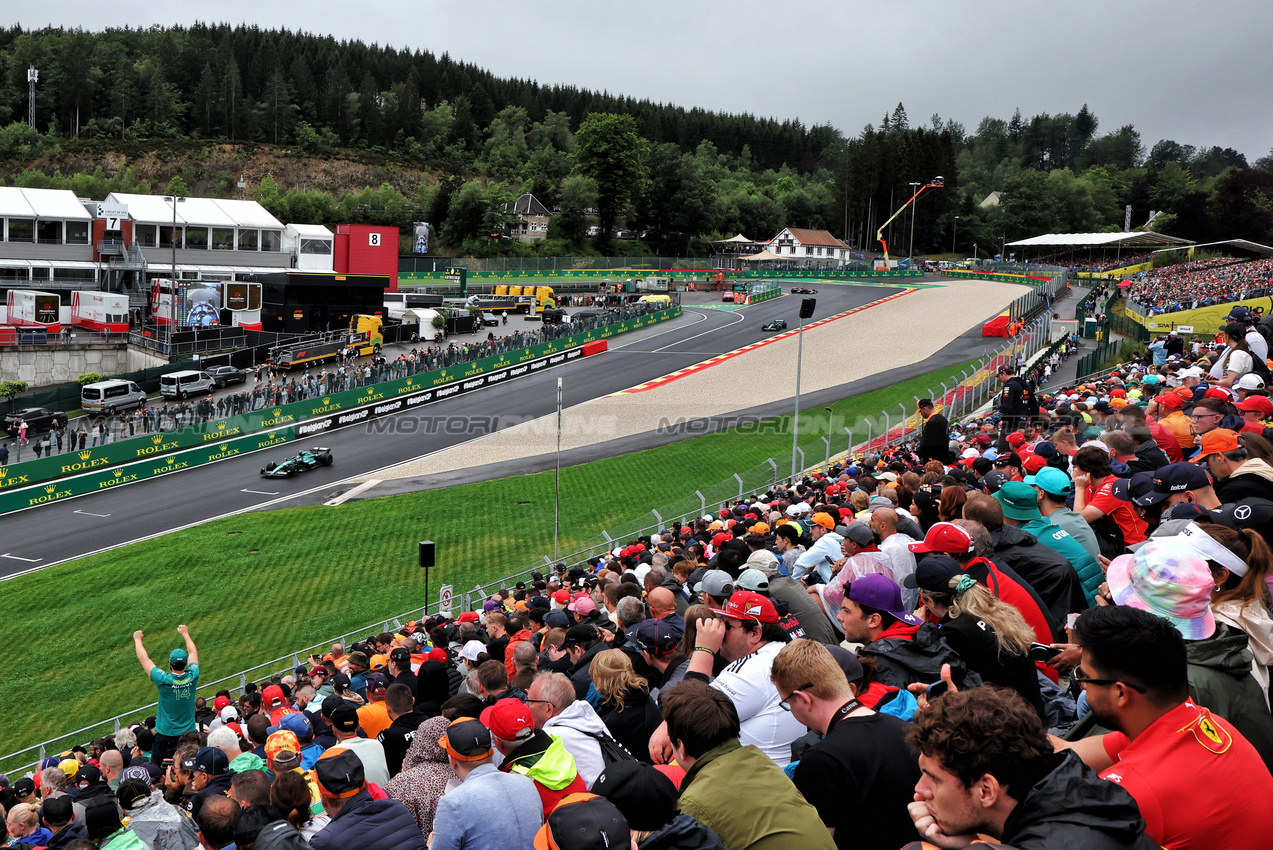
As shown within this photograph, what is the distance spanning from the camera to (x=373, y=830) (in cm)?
440

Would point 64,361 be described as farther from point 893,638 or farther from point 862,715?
point 862,715

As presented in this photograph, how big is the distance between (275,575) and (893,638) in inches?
858

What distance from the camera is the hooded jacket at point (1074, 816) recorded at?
9.32 ft

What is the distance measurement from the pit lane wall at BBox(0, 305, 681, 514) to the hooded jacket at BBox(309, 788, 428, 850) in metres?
29.8

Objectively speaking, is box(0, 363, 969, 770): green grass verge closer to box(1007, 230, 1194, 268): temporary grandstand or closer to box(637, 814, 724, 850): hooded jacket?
box(637, 814, 724, 850): hooded jacket

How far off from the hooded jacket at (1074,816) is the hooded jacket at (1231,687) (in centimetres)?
121

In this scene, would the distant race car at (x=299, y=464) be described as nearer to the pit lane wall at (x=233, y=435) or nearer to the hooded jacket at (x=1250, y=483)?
the pit lane wall at (x=233, y=435)

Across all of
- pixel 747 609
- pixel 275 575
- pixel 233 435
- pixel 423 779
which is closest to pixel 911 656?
A: pixel 747 609

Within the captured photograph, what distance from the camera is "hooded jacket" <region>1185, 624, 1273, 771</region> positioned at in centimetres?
379

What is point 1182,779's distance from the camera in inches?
127

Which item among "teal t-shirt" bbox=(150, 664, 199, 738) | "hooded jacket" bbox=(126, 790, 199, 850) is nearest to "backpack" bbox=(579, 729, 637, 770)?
"hooded jacket" bbox=(126, 790, 199, 850)

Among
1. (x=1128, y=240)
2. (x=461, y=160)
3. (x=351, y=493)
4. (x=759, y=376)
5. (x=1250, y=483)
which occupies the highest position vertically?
(x=461, y=160)

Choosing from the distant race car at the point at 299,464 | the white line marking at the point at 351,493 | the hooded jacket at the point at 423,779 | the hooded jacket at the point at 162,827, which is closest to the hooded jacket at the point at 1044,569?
the hooded jacket at the point at 423,779

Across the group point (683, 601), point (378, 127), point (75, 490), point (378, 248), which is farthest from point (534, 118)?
point (683, 601)
